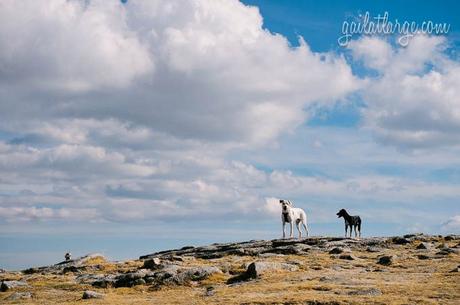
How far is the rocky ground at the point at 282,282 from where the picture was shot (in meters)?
27.8

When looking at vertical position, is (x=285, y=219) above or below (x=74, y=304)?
above

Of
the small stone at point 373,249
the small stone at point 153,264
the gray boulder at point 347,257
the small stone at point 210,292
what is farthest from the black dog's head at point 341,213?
the small stone at point 210,292

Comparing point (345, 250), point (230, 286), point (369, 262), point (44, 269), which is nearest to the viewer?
point (230, 286)

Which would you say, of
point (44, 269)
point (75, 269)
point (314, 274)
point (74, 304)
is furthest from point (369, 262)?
point (44, 269)

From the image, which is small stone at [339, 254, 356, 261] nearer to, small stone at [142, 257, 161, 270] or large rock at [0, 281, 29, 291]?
small stone at [142, 257, 161, 270]

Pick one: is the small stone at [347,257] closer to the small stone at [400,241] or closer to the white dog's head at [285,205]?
the white dog's head at [285,205]

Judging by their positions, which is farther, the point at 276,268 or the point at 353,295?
the point at 276,268

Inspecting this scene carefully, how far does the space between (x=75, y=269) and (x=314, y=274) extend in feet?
88.5

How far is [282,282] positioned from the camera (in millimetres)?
33781

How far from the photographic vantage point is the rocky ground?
1094 inches

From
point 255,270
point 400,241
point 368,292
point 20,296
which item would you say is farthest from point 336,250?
point 20,296

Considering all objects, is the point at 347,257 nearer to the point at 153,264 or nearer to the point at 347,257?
the point at 347,257

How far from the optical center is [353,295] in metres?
27.4

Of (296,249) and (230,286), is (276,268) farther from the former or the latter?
(296,249)
